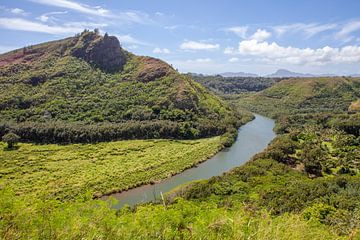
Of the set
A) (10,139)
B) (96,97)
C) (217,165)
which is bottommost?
(217,165)

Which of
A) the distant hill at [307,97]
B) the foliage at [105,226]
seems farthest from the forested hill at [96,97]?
the foliage at [105,226]

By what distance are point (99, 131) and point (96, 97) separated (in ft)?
79.4

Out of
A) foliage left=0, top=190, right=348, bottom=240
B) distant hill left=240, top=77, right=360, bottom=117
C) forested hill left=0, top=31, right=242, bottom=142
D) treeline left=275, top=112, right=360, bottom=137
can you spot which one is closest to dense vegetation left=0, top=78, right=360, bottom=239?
foliage left=0, top=190, right=348, bottom=240

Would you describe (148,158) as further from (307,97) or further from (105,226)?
(307,97)

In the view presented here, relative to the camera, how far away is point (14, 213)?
833 centimetres

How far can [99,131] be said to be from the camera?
6556 centimetres

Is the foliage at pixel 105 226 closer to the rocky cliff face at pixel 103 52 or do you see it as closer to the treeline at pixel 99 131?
the treeline at pixel 99 131

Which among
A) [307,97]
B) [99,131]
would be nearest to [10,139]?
[99,131]

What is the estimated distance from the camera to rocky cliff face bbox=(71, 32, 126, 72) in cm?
10739

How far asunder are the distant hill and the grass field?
74.0m

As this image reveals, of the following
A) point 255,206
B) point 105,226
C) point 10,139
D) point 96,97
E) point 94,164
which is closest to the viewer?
point 105,226

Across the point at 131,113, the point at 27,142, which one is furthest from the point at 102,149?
the point at 131,113

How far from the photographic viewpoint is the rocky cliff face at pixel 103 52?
352ft

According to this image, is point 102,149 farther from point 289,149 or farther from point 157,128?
point 289,149
